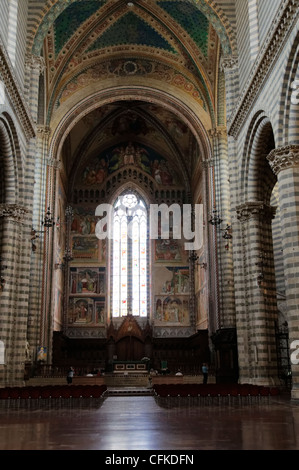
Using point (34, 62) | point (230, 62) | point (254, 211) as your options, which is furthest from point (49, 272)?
point (230, 62)

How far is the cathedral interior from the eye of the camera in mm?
18109

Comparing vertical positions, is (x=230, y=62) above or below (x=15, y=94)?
above

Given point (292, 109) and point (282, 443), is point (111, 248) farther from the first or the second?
point (282, 443)

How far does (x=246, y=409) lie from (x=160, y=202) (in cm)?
2765

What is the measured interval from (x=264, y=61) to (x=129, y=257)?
2373cm

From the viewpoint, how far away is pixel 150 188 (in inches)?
1564

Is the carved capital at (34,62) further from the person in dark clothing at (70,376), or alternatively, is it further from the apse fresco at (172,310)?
the apse fresco at (172,310)

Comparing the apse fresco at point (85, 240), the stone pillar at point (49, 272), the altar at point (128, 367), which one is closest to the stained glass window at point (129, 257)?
the apse fresco at point (85, 240)

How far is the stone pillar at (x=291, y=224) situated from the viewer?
14.1m

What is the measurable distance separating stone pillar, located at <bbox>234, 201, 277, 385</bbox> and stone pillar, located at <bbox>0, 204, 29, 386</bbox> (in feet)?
27.1

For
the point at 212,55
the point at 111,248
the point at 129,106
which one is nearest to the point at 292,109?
the point at 212,55

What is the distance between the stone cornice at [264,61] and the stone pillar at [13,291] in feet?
30.1

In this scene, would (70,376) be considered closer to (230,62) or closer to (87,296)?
(87,296)

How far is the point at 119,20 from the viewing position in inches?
1107
